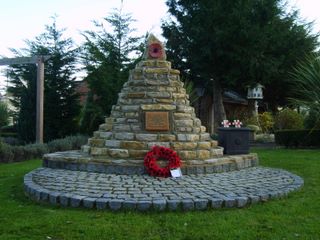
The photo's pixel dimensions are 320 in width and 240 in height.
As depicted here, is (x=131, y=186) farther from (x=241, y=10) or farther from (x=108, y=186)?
(x=241, y=10)

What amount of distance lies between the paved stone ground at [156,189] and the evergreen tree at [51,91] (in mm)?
9344

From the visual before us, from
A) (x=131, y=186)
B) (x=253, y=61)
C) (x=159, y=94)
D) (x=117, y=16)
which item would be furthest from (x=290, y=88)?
(x=131, y=186)

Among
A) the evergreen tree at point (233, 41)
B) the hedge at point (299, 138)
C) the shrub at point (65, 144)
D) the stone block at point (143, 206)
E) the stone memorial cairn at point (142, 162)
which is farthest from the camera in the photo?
the evergreen tree at point (233, 41)

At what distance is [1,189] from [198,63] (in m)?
15.4

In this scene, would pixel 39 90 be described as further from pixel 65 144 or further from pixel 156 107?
pixel 156 107

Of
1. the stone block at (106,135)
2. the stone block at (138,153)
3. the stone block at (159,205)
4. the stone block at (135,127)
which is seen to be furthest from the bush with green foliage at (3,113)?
the stone block at (159,205)

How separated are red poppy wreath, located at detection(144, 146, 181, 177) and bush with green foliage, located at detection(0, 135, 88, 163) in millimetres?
5782

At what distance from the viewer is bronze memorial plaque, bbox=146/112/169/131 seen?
28.8 ft

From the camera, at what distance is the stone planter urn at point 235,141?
9836 millimetres

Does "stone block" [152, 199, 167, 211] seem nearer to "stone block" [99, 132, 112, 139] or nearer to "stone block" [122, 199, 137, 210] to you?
"stone block" [122, 199, 137, 210]

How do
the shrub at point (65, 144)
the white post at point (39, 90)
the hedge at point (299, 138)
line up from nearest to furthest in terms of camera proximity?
the shrub at point (65, 144)
the white post at point (39, 90)
the hedge at point (299, 138)

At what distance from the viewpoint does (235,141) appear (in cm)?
985

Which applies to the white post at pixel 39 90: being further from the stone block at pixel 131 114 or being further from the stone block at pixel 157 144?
the stone block at pixel 157 144

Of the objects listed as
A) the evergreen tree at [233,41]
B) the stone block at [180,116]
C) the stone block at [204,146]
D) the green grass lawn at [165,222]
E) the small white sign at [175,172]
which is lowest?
the green grass lawn at [165,222]
